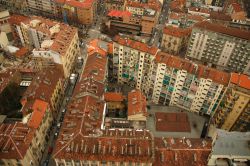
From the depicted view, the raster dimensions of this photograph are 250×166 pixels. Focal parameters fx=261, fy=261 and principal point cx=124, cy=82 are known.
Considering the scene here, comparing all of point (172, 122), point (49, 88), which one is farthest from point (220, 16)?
point (49, 88)

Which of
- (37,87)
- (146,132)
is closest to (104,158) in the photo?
(146,132)

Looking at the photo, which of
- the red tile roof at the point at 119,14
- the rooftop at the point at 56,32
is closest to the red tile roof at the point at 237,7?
the red tile roof at the point at 119,14

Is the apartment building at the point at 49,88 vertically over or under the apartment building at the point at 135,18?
under

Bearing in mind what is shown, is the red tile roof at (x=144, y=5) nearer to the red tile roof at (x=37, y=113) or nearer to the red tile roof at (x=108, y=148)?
the red tile roof at (x=37, y=113)

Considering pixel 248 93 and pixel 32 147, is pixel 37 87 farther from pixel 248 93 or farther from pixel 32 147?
pixel 248 93

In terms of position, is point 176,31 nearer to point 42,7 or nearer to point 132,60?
point 132,60
